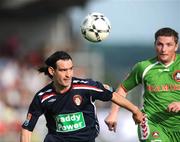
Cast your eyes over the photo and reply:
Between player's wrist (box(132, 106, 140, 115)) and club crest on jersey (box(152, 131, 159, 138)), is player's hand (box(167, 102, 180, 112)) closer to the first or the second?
player's wrist (box(132, 106, 140, 115))

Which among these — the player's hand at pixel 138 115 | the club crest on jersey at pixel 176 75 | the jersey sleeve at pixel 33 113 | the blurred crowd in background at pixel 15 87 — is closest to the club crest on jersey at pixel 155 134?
the player's hand at pixel 138 115

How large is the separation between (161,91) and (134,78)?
52 centimetres

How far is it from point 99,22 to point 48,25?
14974 millimetres

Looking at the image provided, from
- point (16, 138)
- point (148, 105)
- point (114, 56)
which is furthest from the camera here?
point (114, 56)

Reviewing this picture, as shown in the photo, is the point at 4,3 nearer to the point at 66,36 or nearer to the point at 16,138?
the point at 66,36

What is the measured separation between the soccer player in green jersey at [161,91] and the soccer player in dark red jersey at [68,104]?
0.60m

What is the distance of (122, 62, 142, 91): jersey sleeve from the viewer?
11.6 metres

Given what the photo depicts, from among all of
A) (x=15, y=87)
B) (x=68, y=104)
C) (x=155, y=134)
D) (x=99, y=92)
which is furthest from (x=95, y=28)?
(x=15, y=87)

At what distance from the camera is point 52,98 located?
1083 centimetres

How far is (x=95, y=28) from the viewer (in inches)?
476

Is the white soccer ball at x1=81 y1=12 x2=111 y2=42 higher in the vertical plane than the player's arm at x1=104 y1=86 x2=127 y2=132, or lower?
higher

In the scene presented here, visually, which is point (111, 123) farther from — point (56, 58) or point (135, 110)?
point (56, 58)

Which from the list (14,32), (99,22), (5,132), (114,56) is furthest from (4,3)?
(99,22)

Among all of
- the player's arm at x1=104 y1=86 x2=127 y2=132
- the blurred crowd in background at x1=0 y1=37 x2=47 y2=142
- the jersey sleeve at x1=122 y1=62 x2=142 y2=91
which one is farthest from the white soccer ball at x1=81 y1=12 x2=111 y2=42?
the blurred crowd in background at x1=0 y1=37 x2=47 y2=142
